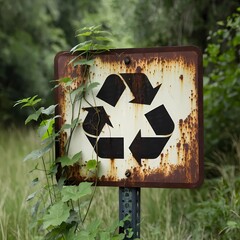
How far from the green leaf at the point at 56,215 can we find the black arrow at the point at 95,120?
1.13 ft

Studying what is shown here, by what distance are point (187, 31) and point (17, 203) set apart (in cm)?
300

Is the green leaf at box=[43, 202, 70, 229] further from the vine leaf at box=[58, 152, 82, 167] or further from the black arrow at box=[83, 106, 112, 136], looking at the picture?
the black arrow at box=[83, 106, 112, 136]

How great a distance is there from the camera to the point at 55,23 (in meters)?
15.4

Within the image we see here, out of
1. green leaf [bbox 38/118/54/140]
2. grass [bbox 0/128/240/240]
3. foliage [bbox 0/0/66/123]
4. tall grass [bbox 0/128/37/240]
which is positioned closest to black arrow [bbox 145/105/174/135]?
green leaf [bbox 38/118/54/140]

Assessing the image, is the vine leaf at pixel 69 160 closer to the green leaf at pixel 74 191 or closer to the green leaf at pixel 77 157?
the green leaf at pixel 77 157

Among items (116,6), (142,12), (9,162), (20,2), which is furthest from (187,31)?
(20,2)

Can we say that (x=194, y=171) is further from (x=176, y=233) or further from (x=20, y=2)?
(x=20, y=2)

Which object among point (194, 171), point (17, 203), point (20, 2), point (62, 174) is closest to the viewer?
point (194, 171)

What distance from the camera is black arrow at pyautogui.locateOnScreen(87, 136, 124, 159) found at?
2.25m

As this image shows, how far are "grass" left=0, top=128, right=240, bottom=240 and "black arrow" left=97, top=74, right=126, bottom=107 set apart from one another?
2.58 ft

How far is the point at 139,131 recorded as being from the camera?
2229 mm

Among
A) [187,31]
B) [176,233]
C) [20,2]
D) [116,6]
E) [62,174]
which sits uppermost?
[20,2]

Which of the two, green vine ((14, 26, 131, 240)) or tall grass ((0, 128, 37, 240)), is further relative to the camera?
tall grass ((0, 128, 37, 240))

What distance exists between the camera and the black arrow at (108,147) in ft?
7.37
